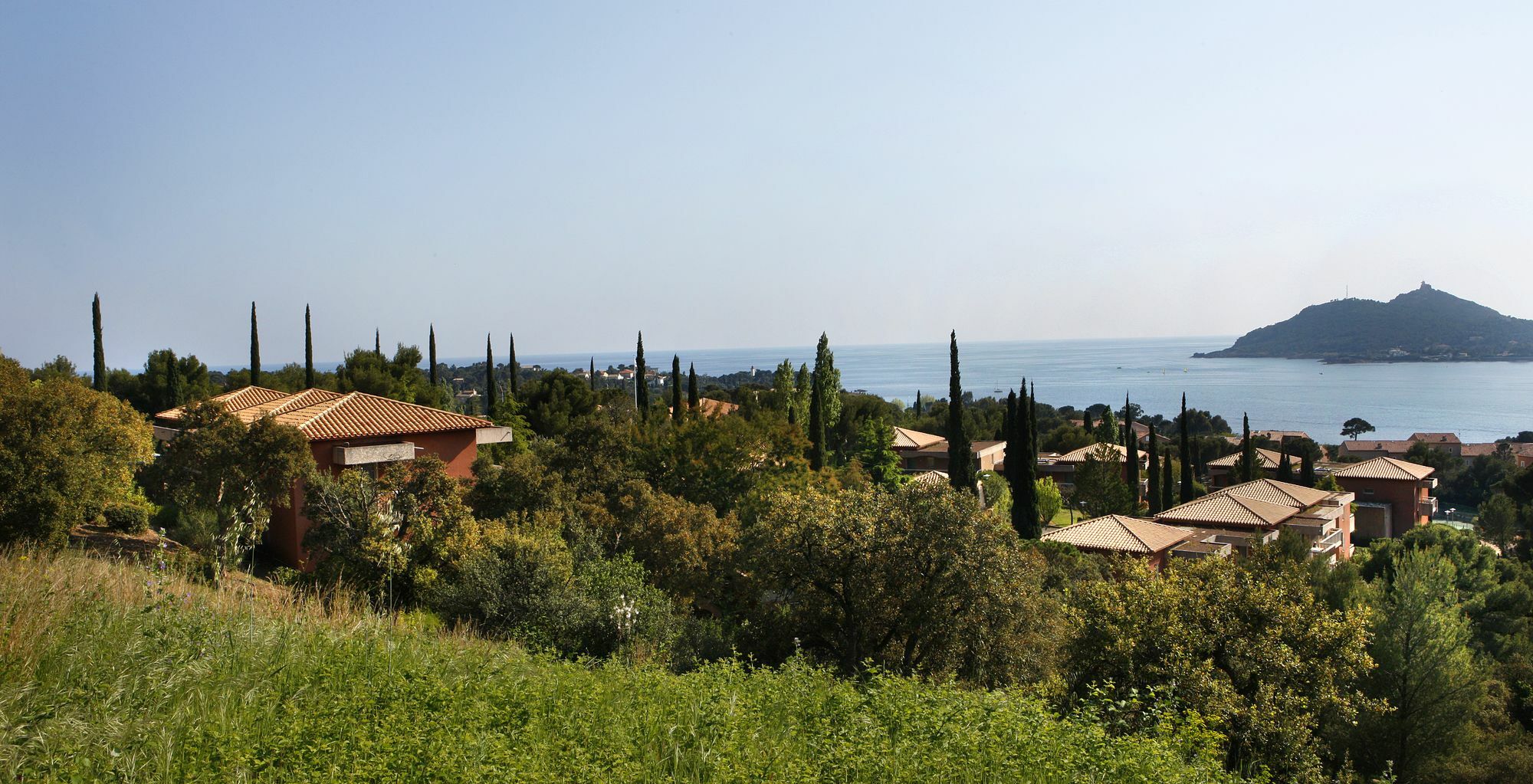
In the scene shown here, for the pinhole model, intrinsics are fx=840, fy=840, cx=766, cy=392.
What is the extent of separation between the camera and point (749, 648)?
12.5 metres

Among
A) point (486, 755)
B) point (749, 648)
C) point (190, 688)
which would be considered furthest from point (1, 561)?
point (749, 648)

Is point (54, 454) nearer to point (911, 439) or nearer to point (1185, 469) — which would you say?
point (1185, 469)

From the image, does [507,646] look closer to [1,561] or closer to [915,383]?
[1,561]

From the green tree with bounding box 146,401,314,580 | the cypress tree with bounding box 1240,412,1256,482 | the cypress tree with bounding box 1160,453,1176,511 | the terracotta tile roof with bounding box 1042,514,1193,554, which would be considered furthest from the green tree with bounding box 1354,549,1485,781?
the cypress tree with bounding box 1240,412,1256,482

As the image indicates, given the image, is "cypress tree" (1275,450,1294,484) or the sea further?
the sea

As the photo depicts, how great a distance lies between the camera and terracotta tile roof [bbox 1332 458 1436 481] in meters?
45.2

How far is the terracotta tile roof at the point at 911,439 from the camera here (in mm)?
48594

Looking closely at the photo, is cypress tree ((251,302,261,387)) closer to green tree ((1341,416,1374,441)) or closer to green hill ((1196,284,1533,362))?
green tree ((1341,416,1374,441))

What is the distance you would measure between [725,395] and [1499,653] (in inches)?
2187

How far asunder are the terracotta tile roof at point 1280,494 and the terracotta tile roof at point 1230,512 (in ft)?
3.30

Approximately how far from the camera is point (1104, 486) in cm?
3712

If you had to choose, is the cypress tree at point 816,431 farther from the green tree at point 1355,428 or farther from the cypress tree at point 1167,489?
the green tree at point 1355,428

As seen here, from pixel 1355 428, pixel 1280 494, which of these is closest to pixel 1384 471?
pixel 1280 494

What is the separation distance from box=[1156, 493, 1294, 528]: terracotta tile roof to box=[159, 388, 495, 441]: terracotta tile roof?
24.7 metres
